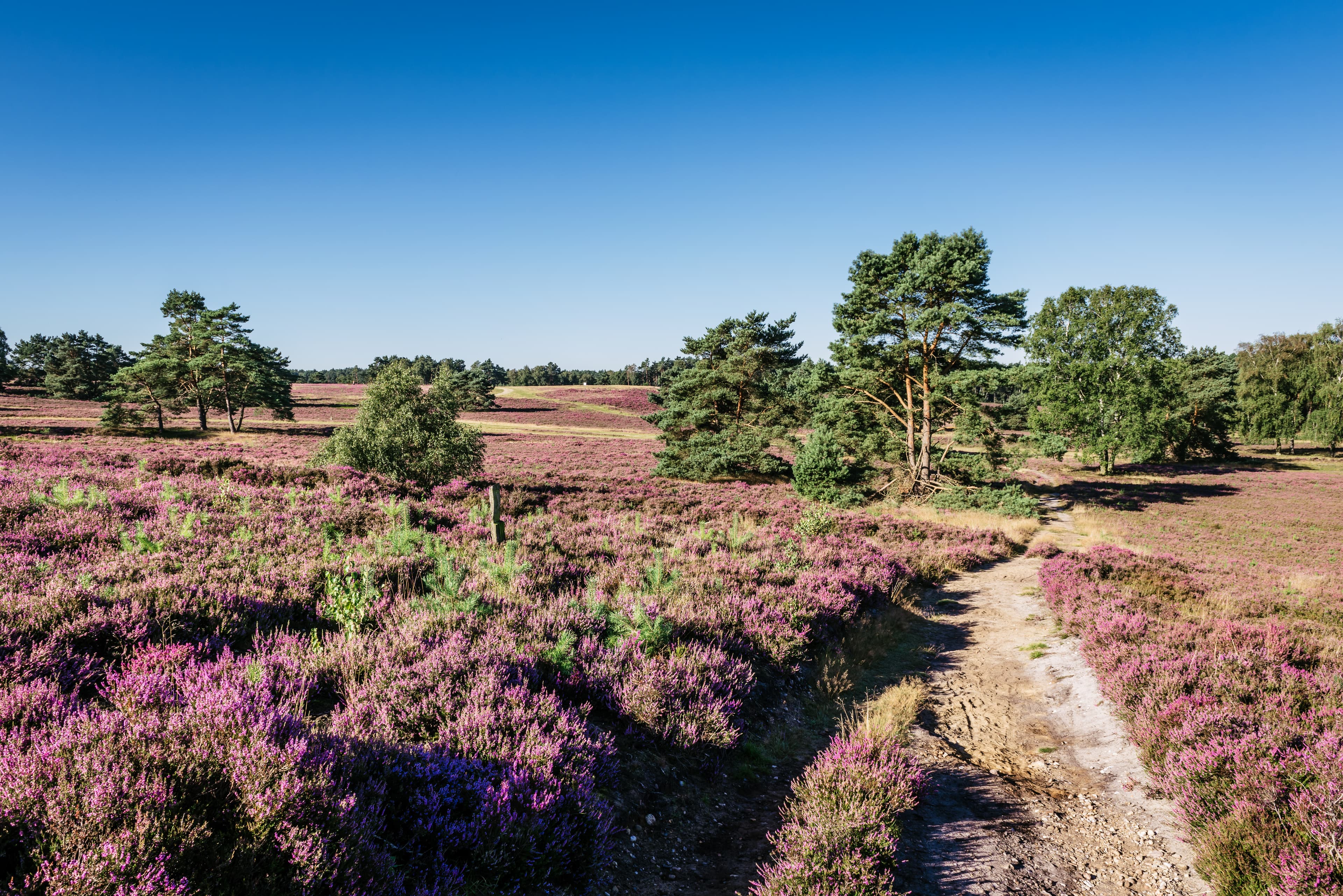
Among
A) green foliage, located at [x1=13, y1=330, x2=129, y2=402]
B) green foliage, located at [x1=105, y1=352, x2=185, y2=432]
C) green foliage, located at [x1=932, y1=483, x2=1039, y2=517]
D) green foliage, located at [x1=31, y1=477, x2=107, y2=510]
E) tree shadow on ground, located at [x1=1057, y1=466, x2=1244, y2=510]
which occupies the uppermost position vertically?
green foliage, located at [x1=13, y1=330, x2=129, y2=402]

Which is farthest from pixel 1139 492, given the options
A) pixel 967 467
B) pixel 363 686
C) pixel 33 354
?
pixel 33 354

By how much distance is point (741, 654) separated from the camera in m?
6.91

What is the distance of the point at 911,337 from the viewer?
22.4 m

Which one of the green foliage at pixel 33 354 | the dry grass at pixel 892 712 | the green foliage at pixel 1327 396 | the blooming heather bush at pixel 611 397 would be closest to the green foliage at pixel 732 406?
the dry grass at pixel 892 712

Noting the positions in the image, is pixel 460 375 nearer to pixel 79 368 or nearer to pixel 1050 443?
pixel 1050 443

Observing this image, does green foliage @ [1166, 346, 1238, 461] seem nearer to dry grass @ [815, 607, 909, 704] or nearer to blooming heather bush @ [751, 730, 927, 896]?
dry grass @ [815, 607, 909, 704]

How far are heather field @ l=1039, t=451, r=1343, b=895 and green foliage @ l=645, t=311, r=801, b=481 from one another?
1581 cm

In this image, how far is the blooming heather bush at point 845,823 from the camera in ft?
11.9

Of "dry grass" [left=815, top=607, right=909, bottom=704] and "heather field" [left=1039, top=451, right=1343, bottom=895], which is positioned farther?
"dry grass" [left=815, top=607, right=909, bottom=704]

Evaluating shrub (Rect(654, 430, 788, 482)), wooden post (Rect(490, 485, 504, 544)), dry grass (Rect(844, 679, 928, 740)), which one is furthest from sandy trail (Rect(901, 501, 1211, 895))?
shrub (Rect(654, 430, 788, 482))

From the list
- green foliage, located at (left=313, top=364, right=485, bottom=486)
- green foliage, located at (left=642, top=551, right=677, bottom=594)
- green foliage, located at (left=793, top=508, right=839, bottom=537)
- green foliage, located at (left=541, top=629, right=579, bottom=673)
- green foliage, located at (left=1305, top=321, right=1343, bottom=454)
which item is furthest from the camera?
green foliage, located at (left=1305, top=321, right=1343, bottom=454)

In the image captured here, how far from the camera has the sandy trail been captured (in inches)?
159

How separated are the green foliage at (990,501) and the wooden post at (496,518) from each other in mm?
Result: 18471

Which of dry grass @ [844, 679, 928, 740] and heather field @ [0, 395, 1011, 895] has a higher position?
heather field @ [0, 395, 1011, 895]
